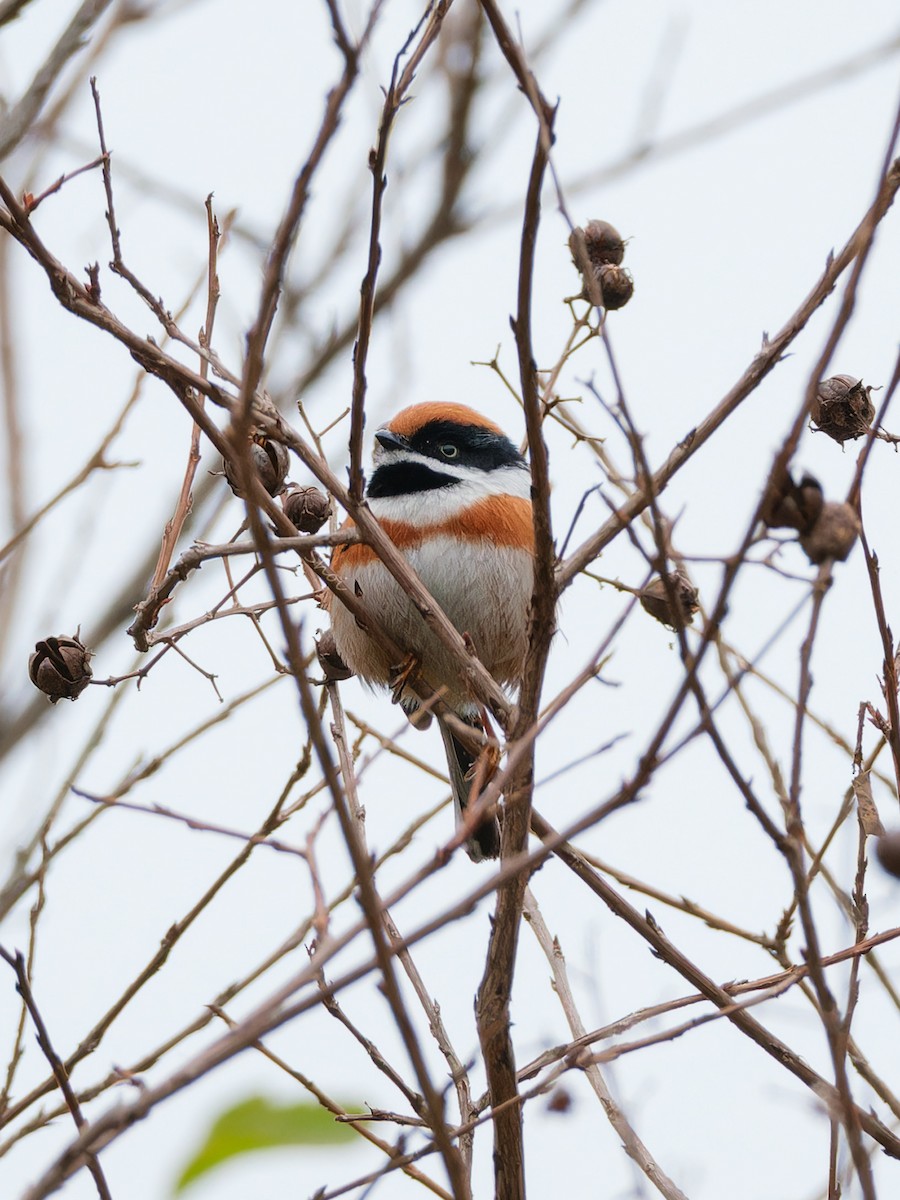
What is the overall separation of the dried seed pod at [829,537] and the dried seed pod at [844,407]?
1279 mm

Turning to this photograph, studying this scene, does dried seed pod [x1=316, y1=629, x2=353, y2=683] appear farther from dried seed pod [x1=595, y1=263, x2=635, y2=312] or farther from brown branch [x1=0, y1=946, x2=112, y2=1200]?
brown branch [x1=0, y1=946, x2=112, y2=1200]

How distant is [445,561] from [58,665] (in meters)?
1.62

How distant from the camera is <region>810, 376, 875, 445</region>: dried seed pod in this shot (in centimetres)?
328

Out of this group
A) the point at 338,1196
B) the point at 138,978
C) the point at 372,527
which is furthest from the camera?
the point at 138,978

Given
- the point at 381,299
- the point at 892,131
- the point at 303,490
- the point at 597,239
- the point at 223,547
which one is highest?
the point at 381,299

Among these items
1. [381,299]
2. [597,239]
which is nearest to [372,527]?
[597,239]

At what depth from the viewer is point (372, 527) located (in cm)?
292

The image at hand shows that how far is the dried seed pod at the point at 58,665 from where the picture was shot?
122 inches

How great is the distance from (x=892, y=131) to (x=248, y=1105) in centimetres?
178

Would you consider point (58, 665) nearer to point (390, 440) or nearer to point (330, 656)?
point (330, 656)

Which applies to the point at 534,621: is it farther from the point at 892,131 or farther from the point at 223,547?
the point at 892,131

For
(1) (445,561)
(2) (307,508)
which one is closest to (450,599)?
(1) (445,561)

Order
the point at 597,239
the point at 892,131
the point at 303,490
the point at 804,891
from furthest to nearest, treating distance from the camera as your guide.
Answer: the point at 303,490, the point at 597,239, the point at 892,131, the point at 804,891

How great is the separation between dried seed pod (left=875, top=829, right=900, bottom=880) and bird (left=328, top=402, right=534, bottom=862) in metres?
1.78
